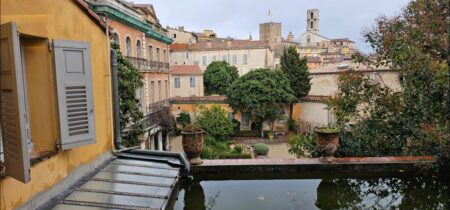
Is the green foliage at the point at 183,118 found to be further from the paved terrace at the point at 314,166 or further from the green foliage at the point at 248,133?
the paved terrace at the point at 314,166

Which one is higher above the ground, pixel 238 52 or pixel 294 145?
pixel 238 52

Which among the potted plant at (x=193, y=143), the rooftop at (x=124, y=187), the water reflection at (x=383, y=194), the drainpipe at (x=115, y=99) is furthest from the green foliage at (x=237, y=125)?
the rooftop at (x=124, y=187)

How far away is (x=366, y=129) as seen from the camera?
337 inches

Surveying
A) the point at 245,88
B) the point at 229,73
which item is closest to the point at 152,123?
the point at 245,88

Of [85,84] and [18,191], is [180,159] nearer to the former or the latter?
[85,84]

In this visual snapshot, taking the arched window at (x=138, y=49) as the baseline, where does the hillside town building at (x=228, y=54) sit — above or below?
above

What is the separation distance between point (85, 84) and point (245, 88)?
25.9m

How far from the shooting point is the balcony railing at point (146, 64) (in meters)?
18.6

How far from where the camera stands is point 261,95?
98.0 ft

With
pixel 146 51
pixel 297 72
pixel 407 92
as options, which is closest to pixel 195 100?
pixel 297 72

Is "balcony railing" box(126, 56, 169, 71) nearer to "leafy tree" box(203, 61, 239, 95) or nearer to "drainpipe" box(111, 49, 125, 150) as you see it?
"drainpipe" box(111, 49, 125, 150)

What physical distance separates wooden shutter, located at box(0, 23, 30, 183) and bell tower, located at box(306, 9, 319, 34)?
90.8m

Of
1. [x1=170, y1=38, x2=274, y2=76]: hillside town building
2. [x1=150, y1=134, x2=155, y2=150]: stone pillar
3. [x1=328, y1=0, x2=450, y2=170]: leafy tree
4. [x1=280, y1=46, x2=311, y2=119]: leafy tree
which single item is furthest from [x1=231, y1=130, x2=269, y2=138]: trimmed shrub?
[x1=170, y1=38, x2=274, y2=76]: hillside town building

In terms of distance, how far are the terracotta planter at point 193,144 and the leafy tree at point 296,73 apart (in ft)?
86.5
